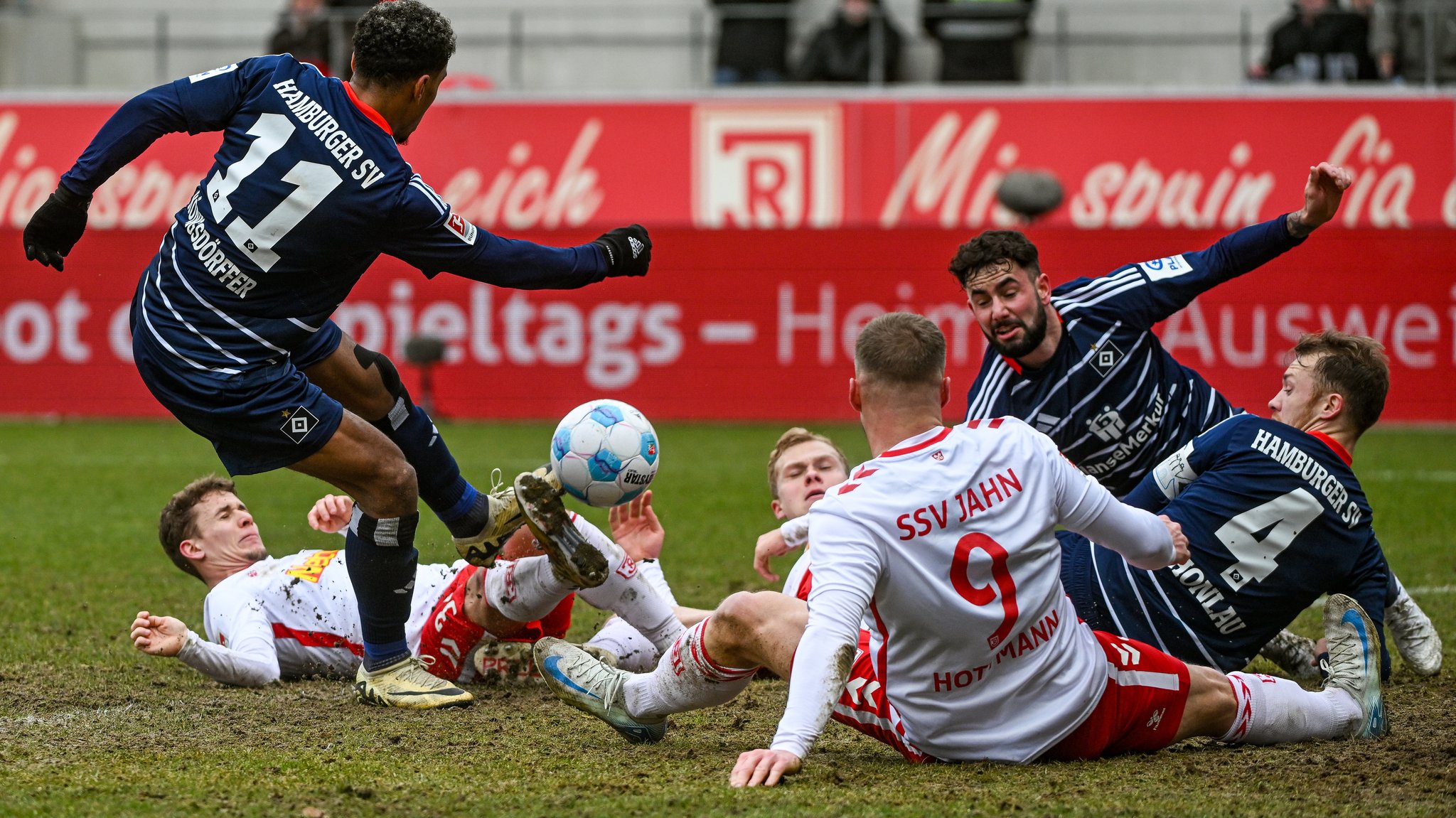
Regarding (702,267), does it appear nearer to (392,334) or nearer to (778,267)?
(778,267)

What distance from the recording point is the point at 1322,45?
17.5 metres

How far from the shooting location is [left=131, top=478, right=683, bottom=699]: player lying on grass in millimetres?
5020

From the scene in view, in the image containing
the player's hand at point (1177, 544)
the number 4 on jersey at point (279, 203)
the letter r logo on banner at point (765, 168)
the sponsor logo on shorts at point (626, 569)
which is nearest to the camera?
the player's hand at point (1177, 544)

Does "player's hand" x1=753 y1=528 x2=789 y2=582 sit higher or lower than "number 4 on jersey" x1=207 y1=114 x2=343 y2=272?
lower

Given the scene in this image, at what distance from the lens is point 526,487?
460 cm

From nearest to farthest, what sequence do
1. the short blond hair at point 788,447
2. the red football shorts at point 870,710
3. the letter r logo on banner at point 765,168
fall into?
the red football shorts at point 870,710 → the short blond hair at point 788,447 → the letter r logo on banner at point 765,168

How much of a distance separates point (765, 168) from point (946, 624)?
48.8ft

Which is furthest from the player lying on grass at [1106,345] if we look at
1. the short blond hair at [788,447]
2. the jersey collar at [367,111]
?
the jersey collar at [367,111]

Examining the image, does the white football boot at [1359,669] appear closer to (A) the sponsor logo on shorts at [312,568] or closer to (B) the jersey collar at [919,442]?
(B) the jersey collar at [919,442]

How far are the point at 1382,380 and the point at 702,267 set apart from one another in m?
10.8

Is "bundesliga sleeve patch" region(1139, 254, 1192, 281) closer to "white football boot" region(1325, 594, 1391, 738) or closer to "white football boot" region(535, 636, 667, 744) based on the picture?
"white football boot" region(1325, 594, 1391, 738)

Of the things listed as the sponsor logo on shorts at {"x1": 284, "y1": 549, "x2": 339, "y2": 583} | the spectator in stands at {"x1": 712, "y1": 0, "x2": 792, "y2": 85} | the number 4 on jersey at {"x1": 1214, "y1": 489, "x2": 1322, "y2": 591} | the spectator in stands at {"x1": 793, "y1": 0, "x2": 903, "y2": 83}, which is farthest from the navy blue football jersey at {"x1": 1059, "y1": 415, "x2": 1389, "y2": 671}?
the spectator in stands at {"x1": 712, "y1": 0, "x2": 792, "y2": 85}

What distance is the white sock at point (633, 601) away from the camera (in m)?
5.14

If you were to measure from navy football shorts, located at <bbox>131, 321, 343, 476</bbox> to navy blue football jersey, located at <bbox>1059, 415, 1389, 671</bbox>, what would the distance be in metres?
2.32
